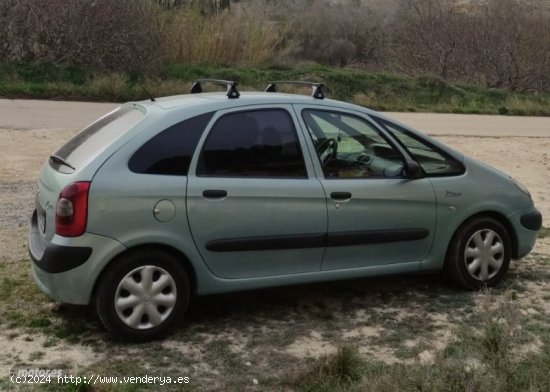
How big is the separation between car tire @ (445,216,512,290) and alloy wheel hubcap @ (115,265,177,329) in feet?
7.47

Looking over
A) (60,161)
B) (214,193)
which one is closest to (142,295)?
(214,193)

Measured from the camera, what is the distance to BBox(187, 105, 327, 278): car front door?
15.3 feet

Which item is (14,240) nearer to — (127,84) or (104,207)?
(104,207)

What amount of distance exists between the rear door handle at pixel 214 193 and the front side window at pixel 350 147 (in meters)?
0.84

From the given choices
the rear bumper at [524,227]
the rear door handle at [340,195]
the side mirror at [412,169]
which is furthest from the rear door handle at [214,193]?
the rear bumper at [524,227]

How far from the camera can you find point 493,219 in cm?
569

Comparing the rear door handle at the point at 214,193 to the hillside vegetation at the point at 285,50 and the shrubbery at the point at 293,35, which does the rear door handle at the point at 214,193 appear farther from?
the shrubbery at the point at 293,35

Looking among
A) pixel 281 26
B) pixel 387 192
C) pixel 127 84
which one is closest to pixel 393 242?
pixel 387 192

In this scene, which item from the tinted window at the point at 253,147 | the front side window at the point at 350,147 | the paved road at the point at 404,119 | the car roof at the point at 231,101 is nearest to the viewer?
the tinted window at the point at 253,147

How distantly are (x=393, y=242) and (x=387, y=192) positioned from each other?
38 cm

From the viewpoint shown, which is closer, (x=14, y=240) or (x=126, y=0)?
(x=14, y=240)

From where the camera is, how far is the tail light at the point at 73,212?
4.33 m

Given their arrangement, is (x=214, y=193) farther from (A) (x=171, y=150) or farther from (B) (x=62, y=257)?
(B) (x=62, y=257)

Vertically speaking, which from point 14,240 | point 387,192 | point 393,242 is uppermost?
point 387,192
